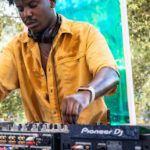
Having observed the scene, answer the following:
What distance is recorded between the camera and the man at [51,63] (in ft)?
4.61

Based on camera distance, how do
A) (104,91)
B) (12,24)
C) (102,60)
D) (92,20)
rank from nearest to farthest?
(104,91) < (102,60) < (92,20) < (12,24)

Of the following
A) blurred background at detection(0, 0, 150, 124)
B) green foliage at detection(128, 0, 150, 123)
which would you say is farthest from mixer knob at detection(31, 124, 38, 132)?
green foliage at detection(128, 0, 150, 123)

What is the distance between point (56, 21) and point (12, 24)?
2.89 meters

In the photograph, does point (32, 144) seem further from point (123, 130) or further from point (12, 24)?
point (12, 24)

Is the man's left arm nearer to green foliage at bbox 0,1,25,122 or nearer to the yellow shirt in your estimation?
the yellow shirt

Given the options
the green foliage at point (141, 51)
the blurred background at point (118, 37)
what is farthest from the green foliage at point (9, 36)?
the green foliage at point (141, 51)

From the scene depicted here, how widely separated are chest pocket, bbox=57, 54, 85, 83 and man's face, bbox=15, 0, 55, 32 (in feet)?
0.47

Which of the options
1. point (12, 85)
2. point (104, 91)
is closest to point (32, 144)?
point (104, 91)

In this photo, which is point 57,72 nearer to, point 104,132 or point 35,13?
point 35,13

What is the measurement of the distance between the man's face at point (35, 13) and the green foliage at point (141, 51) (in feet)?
7.65

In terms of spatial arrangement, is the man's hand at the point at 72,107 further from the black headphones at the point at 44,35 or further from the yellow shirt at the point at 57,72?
the black headphones at the point at 44,35

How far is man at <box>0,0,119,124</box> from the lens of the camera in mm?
1404

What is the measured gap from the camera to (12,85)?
151 cm

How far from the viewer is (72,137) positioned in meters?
0.82
